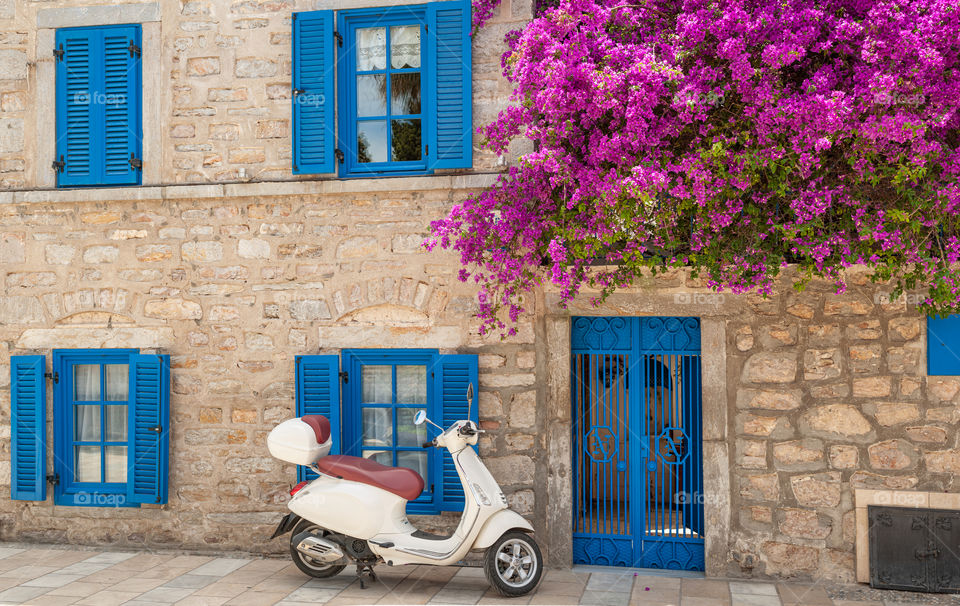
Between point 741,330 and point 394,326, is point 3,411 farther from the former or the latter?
point 741,330

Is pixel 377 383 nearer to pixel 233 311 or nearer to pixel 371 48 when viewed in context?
pixel 233 311

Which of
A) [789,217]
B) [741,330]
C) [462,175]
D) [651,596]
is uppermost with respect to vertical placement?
[462,175]

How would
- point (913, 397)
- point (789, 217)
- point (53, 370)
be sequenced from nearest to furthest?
point (789, 217)
point (913, 397)
point (53, 370)

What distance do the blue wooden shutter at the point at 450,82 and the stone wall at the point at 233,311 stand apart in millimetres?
274

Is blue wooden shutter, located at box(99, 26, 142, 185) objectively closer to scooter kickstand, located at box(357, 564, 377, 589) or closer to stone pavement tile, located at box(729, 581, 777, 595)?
scooter kickstand, located at box(357, 564, 377, 589)

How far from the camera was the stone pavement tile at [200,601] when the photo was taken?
549 centimetres

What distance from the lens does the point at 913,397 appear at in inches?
238

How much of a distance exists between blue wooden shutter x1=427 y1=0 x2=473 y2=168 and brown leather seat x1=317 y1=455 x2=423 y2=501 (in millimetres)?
2318

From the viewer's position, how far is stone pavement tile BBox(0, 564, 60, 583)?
20.2 ft

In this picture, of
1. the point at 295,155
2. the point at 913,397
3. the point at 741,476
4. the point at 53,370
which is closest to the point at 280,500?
the point at 53,370

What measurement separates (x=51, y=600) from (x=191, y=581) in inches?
35.2

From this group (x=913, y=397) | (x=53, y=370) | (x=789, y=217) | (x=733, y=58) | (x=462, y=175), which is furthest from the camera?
(x=53, y=370)

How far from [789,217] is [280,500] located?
14.2ft

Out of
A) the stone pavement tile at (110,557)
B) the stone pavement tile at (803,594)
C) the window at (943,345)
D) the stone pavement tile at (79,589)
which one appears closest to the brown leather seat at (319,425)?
the stone pavement tile at (79,589)
